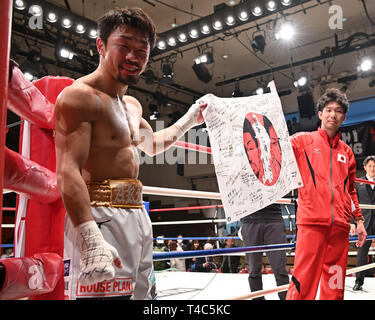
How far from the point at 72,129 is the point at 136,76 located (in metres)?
0.26

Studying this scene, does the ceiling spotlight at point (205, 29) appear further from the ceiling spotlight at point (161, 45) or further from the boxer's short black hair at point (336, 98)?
the boxer's short black hair at point (336, 98)

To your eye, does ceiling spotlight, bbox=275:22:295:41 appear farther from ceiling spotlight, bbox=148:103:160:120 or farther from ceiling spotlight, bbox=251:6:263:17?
ceiling spotlight, bbox=148:103:160:120

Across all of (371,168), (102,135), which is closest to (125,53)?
(102,135)

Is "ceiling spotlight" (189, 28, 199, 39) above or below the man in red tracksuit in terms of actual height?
above

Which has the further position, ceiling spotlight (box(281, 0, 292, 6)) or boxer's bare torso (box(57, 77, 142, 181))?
ceiling spotlight (box(281, 0, 292, 6))

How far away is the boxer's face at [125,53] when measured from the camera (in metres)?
1.03

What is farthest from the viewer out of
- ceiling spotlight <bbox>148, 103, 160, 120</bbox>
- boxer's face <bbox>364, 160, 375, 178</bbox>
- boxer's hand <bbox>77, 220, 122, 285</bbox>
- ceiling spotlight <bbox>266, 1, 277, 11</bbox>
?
ceiling spotlight <bbox>148, 103, 160, 120</bbox>

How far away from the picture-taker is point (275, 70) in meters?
8.88

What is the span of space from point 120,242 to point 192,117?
69 centimetres

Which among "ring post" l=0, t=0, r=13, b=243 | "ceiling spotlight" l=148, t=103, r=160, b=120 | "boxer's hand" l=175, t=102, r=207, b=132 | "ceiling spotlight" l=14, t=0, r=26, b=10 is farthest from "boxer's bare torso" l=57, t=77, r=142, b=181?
"ceiling spotlight" l=148, t=103, r=160, b=120

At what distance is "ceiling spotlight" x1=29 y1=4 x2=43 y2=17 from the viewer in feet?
16.6

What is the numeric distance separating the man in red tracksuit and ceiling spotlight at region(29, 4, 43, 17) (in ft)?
14.7

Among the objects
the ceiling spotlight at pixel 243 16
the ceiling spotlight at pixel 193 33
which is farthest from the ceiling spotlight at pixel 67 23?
the ceiling spotlight at pixel 243 16

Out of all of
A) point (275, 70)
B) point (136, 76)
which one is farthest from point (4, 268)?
point (275, 70)
